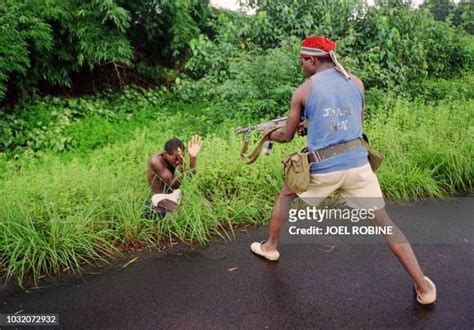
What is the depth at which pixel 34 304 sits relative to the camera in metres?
3.05

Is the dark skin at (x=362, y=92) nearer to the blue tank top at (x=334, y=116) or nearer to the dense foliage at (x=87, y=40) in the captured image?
the blue tank top at (x=334, y=116)

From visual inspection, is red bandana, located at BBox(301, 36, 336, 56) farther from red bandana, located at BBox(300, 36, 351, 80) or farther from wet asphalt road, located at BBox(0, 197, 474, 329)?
wet asphalt road, located at BBox(0, 197, 474, 329)

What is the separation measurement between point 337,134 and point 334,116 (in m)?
0.12

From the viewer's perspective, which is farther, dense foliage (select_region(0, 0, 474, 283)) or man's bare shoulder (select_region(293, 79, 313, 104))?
dense foliage (select_region(0, 0, 474, 283))

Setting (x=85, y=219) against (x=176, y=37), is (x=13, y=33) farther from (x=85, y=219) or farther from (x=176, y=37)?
(x=85, y=219)

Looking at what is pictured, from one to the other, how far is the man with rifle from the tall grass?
154cm

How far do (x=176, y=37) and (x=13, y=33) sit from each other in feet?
10.1

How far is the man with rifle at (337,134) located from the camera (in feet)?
9.39

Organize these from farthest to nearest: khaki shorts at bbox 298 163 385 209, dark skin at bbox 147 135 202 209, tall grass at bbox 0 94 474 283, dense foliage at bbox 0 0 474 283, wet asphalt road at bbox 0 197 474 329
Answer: dark skin at bbox 147 135 202 209
dense foliage at bbox 0 0 474 283
tall grass at bbox 0 94 474 283
khaki shorts at bbox 298 163 385 209
wet asphalt road at bbox 0 197 474 329

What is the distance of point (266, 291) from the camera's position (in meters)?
3.17

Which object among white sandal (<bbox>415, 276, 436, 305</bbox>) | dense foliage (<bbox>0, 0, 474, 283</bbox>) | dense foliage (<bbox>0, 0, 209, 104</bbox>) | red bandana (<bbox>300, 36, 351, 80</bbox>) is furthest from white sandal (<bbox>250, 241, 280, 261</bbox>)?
dense foliage (<bbox>0, 0, 209, 104</bbox>)

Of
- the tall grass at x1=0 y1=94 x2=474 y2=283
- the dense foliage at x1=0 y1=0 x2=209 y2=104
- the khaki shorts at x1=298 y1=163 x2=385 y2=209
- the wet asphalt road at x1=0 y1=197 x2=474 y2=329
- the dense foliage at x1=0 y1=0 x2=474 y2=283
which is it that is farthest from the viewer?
the dense foliage at x1=0 y1=0 x2=209 y2=104

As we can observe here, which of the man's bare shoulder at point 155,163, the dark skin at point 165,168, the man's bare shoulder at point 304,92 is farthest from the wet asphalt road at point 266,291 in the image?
the man's bare shoulder at point 304,92

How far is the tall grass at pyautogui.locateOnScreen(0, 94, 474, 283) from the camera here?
3616 millimetres
